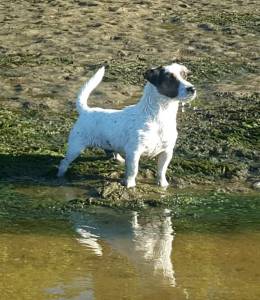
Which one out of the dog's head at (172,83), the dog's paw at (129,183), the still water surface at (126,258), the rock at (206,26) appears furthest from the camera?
the rock at (206,26)

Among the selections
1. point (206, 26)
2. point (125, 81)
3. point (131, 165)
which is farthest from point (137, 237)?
point (206, 26)

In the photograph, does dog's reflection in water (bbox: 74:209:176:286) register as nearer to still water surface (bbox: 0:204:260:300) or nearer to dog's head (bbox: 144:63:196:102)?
still water surface (bbox: 0:204:260:300)

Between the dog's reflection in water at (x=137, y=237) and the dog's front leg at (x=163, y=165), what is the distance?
2.16 feet

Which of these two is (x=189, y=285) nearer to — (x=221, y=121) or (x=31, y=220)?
(x=31, y=220)

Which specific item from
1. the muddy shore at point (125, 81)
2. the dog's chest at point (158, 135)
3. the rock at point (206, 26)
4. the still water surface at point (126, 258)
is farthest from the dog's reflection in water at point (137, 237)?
Answer: the rock at point (206, 26)

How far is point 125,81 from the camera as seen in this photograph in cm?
1275

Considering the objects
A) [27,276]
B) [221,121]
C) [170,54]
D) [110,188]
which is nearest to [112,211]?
[110,188]

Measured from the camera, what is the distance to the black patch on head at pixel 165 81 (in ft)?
27.7

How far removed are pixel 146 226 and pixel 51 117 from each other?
3.75m

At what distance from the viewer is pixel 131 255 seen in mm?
7004

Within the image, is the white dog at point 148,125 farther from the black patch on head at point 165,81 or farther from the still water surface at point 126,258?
the still water surface at point 126,258

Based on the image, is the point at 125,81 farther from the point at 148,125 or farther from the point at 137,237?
the point at 137,237

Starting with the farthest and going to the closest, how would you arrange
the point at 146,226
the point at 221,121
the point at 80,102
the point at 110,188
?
the point at 221,121
the point at 80,102
the point at 110,188
the point at 146,226

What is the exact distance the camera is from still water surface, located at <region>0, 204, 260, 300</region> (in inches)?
244
